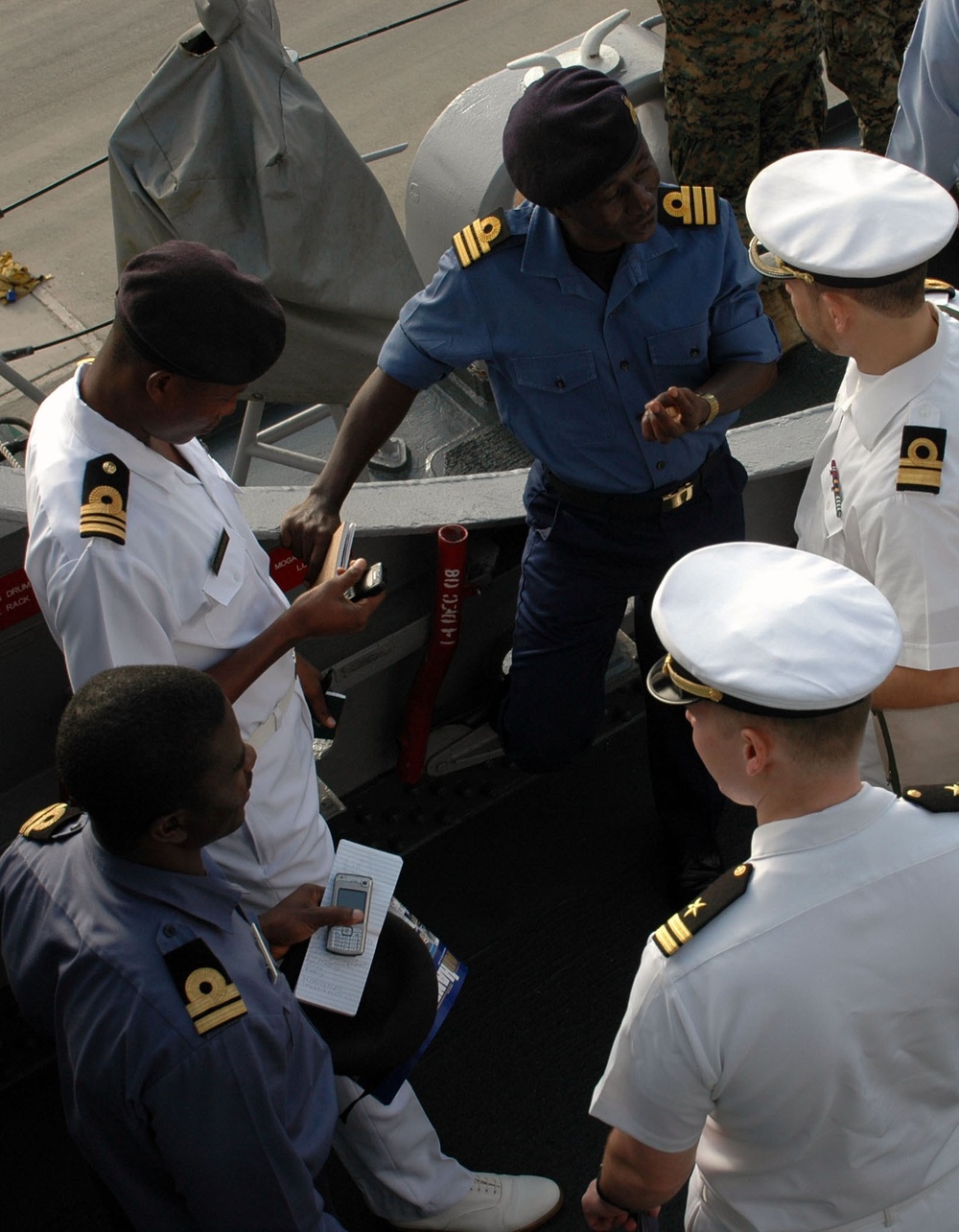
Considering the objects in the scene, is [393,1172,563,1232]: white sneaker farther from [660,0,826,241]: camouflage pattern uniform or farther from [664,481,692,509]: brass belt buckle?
[660,0,826,241]: camouflage pattern uniform

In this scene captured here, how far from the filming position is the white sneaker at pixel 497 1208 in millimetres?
2604

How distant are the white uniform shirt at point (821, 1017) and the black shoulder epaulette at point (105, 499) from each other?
3.63 ft

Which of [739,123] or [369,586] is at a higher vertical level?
[369,586]

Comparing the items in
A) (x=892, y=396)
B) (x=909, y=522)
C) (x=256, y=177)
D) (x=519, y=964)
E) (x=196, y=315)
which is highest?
(x=196, y=315)

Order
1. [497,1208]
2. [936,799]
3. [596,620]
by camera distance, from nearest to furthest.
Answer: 1. [936,799]
2. [497,1208]
3. [596,620]

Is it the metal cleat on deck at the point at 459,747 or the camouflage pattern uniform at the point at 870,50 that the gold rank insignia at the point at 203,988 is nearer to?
the metal cleat on deck at the point at 459,747

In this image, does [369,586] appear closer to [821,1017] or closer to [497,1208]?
A: [821,1017]

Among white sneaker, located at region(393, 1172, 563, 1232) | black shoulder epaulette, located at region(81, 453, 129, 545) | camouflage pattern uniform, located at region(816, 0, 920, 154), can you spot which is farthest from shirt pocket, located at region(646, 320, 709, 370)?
camouflage pattern uniform, located at region(816, 0, 920, 154)

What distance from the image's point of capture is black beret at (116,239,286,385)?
2094 mm

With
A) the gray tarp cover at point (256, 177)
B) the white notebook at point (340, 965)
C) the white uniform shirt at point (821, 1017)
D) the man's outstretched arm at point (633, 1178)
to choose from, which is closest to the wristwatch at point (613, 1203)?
the man's outstretched arm at point (633, 1178)

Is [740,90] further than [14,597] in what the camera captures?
Yes

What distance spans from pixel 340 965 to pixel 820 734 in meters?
1.05

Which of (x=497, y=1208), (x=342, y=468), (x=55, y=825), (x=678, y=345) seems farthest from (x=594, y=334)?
(x=497, y=1208)

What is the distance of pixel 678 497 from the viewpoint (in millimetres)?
2918
